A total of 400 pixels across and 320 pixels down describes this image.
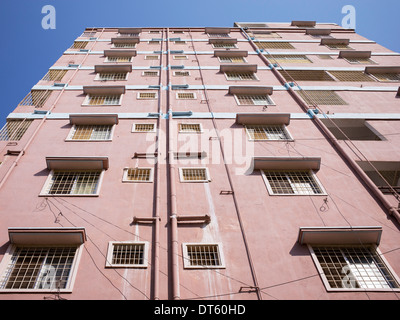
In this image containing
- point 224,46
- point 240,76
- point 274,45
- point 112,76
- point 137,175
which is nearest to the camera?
point 137,175

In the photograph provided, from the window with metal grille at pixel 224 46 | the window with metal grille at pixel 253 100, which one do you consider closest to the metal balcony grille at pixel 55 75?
the window with metal grille at pixel 253 100

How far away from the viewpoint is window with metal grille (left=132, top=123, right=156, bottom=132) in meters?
18.8

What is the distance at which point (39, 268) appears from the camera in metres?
11.3

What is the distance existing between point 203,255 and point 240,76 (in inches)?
685

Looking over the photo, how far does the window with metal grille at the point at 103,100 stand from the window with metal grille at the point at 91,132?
2.90 m

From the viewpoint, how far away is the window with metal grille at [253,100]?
70.9 feet

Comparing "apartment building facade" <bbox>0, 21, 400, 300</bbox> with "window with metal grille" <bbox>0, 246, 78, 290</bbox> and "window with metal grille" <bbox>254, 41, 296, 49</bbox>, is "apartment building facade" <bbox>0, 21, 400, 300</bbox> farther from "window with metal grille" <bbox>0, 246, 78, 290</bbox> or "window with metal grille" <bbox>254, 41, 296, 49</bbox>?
"window with metal grille" <bbox>254, 41, 296, 49</bbox>

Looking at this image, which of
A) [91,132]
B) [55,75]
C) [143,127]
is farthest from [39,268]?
[55,75]

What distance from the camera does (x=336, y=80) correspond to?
2495 centimetres

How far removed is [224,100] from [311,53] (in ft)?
46.1

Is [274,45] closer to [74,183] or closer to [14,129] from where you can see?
[14,129]

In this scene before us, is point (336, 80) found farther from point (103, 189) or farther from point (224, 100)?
point (103, 189)

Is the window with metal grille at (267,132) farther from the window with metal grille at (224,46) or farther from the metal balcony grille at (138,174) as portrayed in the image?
the window with metal grille at (224,46)

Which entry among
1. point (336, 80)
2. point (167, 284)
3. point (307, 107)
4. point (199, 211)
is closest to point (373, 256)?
point (199, 211)
